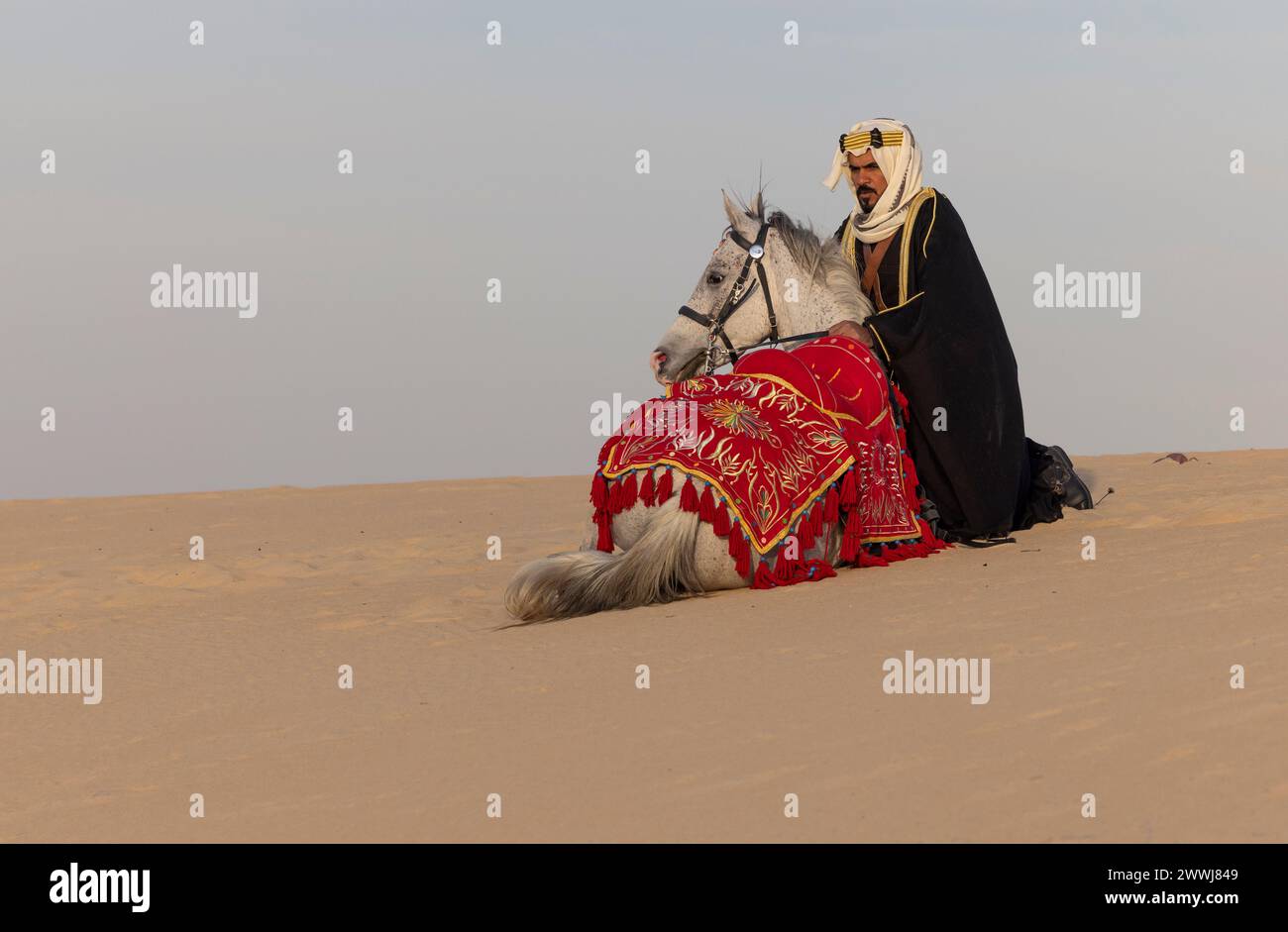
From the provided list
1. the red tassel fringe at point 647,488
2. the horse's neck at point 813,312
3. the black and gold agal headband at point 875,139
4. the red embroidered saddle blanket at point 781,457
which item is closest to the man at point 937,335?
the black and gold agal headband at point 875,139

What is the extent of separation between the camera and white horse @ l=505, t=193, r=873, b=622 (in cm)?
761

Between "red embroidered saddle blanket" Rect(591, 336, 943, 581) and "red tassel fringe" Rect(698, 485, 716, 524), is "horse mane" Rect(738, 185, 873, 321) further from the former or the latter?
"red tassel fringe" Rect(698, 485, 716, 524)

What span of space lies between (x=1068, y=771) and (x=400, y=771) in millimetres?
2143

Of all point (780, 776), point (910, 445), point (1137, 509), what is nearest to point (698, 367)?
point (910, 445)

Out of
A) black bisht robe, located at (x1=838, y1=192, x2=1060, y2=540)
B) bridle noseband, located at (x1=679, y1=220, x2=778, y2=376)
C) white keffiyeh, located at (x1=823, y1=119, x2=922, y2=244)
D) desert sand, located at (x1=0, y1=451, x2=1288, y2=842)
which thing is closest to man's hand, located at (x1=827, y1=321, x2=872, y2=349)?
black bisht robe, located at (x1=838, y1=192, x2=1060, y2=540)

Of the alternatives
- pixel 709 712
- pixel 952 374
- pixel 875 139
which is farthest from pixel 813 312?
pixel 709 712

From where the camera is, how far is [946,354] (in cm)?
902

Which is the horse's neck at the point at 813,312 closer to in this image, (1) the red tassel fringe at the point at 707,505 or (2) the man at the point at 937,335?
(2) the man at the point at 937,335

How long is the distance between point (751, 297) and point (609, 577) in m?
2.08

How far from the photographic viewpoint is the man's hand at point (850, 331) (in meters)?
8.67

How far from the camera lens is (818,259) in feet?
28.7

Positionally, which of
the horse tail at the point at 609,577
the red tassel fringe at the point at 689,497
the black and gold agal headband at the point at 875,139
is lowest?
the horse tail at the point at 609,577

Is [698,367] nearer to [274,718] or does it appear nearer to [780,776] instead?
[274,718]

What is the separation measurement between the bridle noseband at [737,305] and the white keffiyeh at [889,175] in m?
0.89
